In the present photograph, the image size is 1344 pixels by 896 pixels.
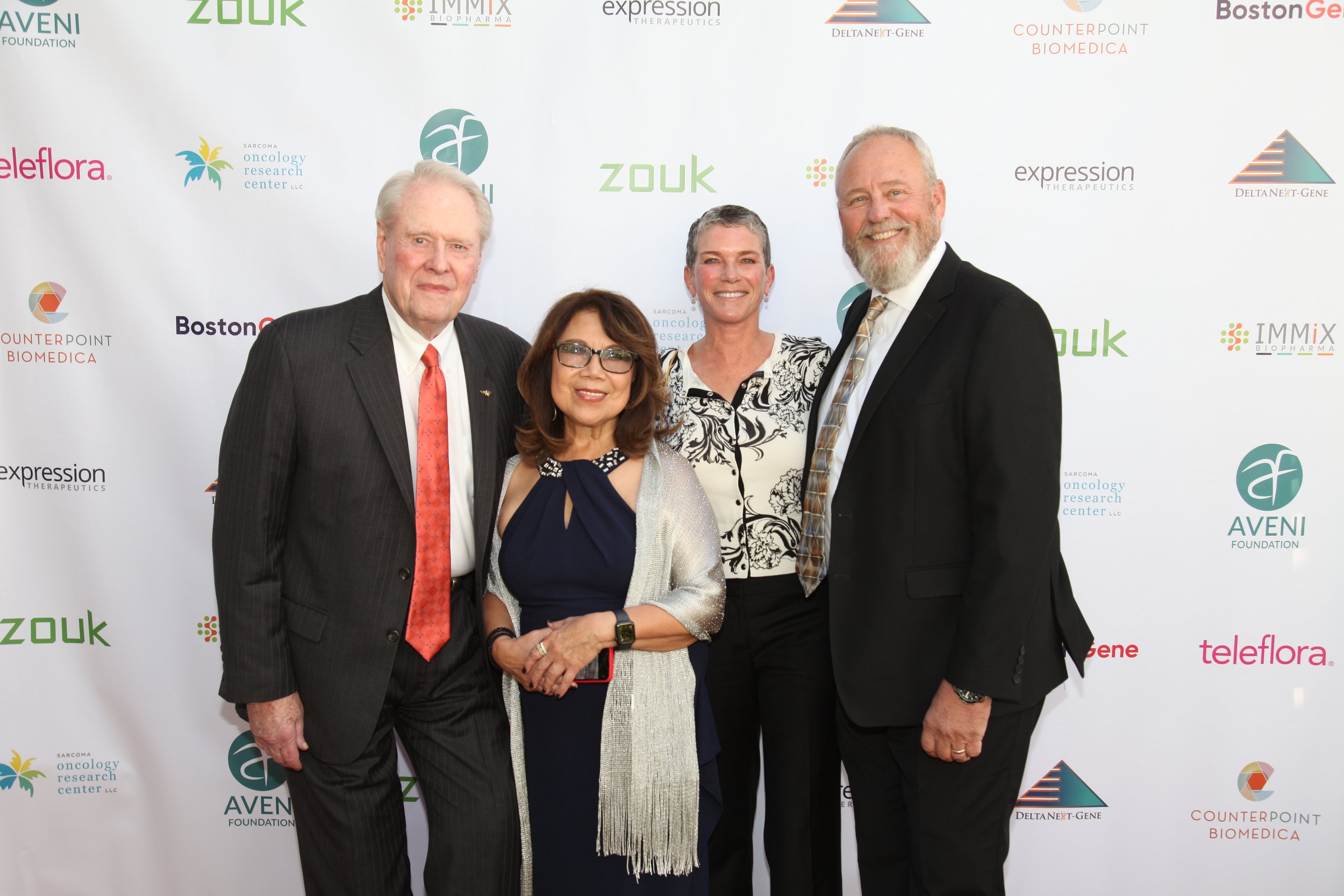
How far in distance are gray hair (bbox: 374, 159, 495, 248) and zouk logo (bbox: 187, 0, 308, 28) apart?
3.84 ft

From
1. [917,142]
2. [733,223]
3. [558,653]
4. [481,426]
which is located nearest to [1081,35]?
[917,142]

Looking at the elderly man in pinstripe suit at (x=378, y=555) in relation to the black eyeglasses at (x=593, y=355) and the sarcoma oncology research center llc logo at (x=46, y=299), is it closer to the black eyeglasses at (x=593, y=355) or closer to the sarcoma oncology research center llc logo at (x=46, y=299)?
the black eyeglasses at (x=593, y=355)

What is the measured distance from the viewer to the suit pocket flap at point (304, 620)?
1849mm

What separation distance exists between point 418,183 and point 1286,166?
2770mm

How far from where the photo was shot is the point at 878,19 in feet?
8.63

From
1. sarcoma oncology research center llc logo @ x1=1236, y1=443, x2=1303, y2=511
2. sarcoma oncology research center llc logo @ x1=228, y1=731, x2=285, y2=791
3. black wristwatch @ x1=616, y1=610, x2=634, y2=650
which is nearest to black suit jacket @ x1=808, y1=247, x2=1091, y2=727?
black wristwatch @ x1=616, y1=610, x2=634, y2=650

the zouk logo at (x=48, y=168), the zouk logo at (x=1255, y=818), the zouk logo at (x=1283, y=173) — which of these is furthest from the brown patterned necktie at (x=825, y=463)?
the zouk logo at (x=48, y=168)

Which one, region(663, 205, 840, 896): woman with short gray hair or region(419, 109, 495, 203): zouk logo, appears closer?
region(663, 205, 840, 896): woman with short gray hair

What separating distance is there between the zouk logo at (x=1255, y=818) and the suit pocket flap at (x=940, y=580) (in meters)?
1.89

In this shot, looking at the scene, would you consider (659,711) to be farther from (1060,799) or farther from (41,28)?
(41,28)

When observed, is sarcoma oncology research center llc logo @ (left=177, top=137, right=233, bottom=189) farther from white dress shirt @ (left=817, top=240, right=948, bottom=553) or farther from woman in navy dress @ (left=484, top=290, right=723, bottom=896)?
white dress shirt @ (left=817, top=240, right=948, bottom=553)

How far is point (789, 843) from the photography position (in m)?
2.18

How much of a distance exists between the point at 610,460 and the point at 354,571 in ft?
2.13

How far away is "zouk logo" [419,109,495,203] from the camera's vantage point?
105 inches
